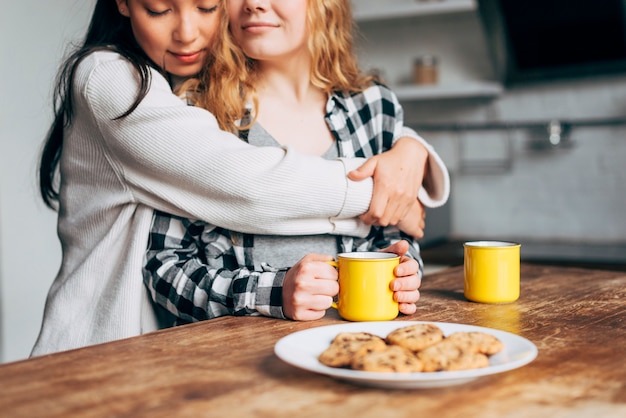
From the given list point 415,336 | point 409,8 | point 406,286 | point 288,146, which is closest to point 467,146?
point 409,8

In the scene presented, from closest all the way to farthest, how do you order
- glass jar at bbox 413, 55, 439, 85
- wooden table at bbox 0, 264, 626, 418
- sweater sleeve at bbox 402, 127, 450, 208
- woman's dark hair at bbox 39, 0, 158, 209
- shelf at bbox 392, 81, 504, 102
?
wooden table at bbox 0, 264, 626, 418 < woman's dark hair at bbox 39, 0, 158, 209 < sweater sleeve at bbox 402, 127, 450, 208 < shelf at bbox 392, 81, 504, 102 < glass jar at bbox 413, 55, 439, 85

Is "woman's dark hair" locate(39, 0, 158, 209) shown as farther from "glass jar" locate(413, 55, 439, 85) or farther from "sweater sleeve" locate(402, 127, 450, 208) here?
"glass jar" locate(413, 55, 439, 85)

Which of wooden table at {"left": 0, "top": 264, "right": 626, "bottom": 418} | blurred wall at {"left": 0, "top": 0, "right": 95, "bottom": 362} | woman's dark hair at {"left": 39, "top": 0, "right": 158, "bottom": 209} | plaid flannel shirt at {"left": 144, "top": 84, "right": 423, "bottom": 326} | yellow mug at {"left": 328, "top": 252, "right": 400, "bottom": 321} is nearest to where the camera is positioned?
wooden table at {"left": 0, "top": 264, "right": 626, "bottom": 418}

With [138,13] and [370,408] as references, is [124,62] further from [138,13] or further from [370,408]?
[370,408]

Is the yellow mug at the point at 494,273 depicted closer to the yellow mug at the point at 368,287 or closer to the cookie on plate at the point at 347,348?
the yellow mug at the point at 368,287

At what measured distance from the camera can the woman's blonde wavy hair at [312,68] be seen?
1.34 metres

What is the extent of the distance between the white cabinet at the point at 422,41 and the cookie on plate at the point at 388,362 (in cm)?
207

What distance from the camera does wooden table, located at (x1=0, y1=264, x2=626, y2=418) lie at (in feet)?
2.22

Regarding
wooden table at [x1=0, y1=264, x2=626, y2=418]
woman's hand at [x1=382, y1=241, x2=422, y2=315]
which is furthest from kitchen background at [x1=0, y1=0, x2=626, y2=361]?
wooden table at [x1=0, y1=264, x2=626, y2=418]

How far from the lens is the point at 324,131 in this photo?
4.75 ft

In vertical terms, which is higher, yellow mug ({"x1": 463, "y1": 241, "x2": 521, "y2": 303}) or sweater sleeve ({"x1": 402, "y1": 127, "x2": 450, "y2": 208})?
sweater sleeve ({"x1": 402, "y1": 127, "x2": 450, "y2": 208})

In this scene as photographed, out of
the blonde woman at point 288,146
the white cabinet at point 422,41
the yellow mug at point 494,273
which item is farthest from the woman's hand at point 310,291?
the white cabinet at point 422,41

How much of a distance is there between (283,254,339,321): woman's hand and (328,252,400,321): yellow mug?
0.02 meters

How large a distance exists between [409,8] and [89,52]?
1.77 metres
